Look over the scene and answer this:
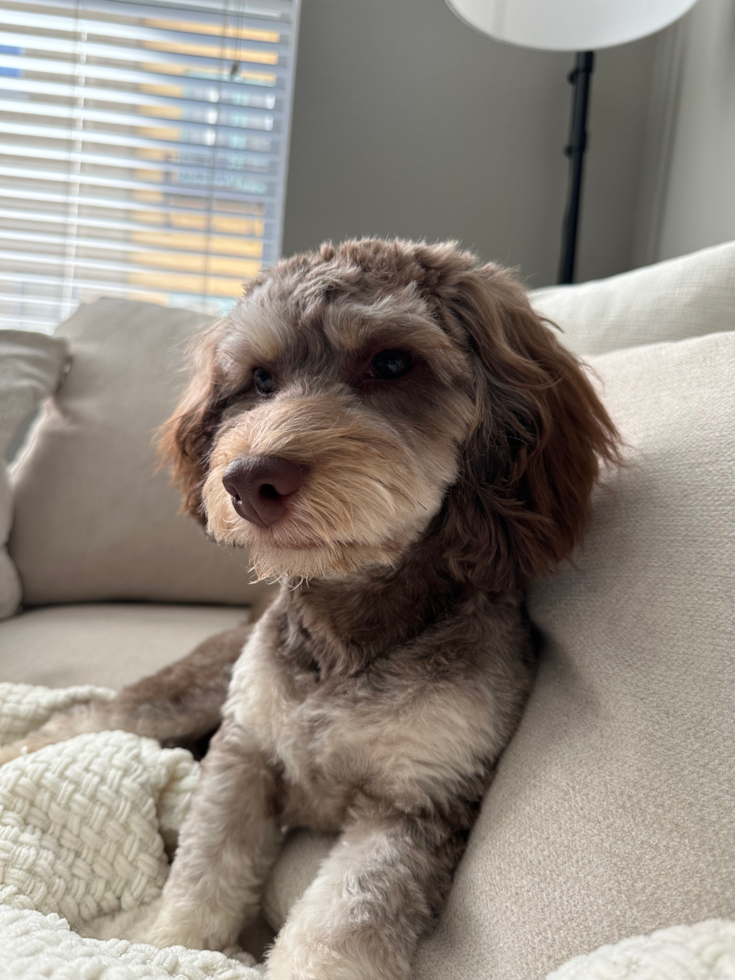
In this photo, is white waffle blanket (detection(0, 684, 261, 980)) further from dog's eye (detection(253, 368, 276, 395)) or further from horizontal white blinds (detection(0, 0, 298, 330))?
horizontal white blinds (detection(0, 0, 298, 330))

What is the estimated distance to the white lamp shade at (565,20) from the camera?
1.70m

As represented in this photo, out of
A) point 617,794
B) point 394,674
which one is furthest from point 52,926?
point 617,794

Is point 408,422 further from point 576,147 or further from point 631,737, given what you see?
point 576,147

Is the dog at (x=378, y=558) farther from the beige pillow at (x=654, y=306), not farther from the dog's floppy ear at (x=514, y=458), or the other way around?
the beige pillow at (x=654, y=306)

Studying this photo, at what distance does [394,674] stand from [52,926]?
17.3 inches

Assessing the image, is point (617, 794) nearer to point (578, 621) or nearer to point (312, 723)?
point (578, 621)

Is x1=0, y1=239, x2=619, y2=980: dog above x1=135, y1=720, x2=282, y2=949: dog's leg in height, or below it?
above

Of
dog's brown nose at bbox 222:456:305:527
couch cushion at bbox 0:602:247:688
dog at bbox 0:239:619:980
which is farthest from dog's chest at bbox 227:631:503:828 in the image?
couch cushion at bbox 0:602:247:688

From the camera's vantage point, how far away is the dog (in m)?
0.77

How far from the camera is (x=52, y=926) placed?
2.53 ft

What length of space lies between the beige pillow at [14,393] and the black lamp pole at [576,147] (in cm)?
146

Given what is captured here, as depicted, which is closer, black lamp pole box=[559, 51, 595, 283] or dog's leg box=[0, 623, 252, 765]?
dog's leg box=[0, 623, 252, 765]

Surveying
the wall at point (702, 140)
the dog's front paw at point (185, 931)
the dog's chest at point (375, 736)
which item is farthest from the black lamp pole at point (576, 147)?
the dog's front paw at point (185, 931)

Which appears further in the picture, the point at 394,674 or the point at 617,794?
the point at 394,674
